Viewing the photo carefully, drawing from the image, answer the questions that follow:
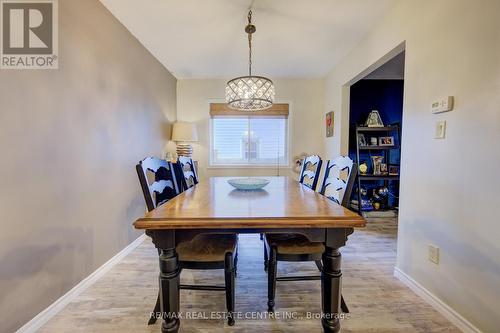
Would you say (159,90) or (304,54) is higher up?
(304,54)

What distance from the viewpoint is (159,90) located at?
3.44 metres

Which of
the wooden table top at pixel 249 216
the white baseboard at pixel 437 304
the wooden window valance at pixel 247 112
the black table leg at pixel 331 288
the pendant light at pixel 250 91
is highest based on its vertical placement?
the wooden window valance at pixel 247 112

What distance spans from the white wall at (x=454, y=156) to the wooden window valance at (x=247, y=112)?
7.31 feet

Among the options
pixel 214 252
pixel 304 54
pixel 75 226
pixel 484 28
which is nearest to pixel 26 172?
pixel 75 226

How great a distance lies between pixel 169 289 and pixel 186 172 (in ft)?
4.39

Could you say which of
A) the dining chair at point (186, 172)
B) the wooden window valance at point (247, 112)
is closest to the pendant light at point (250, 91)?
the dining chair at point (186, 172)

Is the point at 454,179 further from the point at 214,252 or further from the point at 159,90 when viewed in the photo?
the point at 159,90

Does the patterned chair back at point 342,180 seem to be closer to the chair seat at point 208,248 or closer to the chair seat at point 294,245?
the chair seat at point 294,245

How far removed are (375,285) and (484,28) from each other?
1.81 meters

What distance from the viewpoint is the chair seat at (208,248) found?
1356mm

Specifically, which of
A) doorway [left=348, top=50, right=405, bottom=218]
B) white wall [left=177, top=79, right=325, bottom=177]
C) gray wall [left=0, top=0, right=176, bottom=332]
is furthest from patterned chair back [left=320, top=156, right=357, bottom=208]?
white wall [left=177, top=79, right=325, bottom=177]

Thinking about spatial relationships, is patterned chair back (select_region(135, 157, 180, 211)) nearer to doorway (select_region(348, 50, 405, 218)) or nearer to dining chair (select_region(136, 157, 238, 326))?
dining chair (select_region(136, 157, 238, 326))

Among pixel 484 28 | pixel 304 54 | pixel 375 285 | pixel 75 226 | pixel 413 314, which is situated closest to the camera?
pixel 484 28

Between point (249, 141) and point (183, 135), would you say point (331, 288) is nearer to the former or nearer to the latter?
point (183, 135)
